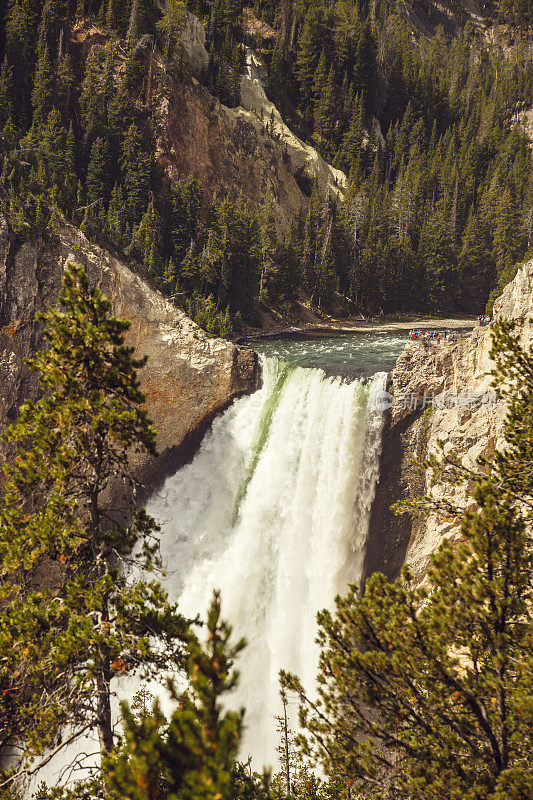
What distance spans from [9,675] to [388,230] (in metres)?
57.8

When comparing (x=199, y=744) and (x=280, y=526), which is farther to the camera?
(x=280, y=526)

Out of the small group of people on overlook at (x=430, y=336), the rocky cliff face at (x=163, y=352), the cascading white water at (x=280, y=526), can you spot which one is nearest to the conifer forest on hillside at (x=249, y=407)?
the cascading white water at (x=280, y=526)

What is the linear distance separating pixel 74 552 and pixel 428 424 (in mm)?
15716

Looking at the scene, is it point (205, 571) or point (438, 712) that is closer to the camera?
point (438, 712)

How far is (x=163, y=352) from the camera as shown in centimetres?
2542

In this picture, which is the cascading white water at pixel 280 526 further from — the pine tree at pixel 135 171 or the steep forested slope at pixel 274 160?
the pine tree at pixel 135 171

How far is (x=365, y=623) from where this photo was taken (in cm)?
683

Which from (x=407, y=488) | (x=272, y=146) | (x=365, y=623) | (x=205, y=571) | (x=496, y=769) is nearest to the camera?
(x=496, y=769)

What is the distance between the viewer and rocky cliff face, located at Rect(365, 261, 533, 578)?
17.9m

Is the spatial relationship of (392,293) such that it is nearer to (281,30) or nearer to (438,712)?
(281,30)

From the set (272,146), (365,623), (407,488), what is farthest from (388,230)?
(365,623)

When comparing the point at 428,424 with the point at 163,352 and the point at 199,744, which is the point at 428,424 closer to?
the point at 163,352

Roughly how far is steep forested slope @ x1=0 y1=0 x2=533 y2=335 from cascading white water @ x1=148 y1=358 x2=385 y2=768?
1053 centimetres

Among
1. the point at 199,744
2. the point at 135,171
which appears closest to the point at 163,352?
the point at 135,171
